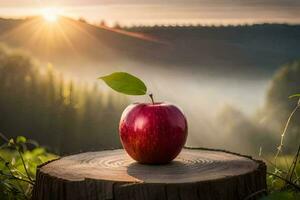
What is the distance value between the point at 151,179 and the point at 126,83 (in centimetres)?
44

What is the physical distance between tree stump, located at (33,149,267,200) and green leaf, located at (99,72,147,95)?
31 centimetres

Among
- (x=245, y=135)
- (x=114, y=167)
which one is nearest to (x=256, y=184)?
(x=114, y=167)

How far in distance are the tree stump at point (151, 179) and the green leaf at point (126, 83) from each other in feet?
1.03

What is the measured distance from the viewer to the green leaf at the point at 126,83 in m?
2.38

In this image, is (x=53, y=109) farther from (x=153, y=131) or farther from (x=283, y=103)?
(x=153, y=131)

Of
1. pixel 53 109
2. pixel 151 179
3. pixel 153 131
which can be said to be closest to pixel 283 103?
pixel 53 109

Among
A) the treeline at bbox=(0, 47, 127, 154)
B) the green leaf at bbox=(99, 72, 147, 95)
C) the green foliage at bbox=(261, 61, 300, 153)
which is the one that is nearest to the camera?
the green leaf at bbox=(99, 72, 147, 95)

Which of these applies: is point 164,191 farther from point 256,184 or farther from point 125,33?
point 125,33

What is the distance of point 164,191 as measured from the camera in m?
2.09

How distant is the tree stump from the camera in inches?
82.8

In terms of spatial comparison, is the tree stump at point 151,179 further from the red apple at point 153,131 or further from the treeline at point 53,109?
the treeline at point 53,109

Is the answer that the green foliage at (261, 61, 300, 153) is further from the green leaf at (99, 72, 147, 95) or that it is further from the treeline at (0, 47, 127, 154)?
the green leaf at (99, 72, 147, 95)

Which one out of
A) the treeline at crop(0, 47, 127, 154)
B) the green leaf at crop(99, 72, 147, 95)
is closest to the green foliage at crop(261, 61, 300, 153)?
the treeline at crop(0, 47, 127, 154)

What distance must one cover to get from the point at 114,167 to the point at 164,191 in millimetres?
387
